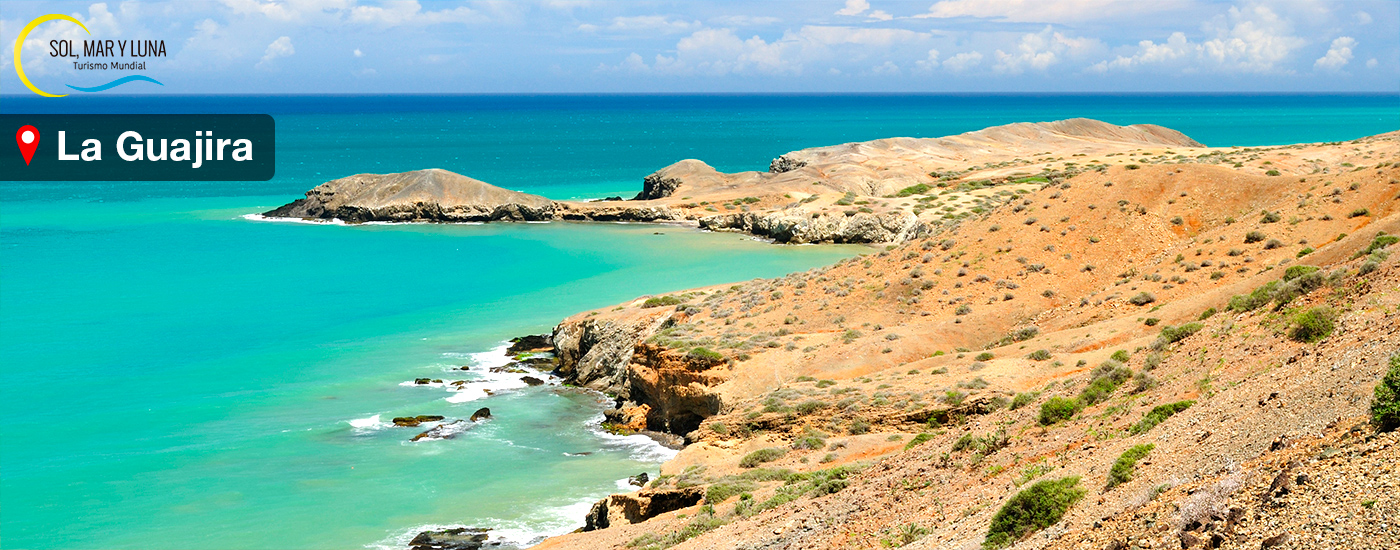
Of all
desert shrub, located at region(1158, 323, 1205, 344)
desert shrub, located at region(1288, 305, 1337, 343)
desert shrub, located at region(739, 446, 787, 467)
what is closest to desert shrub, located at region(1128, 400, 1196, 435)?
desert shrub, located at region(1288, 305, 1337, 343)

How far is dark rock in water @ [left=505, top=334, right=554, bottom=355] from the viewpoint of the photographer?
39281 mm

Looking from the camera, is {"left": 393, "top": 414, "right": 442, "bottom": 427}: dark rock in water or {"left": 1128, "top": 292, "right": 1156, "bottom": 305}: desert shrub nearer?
{"left": 1128, "top": 292, "right": 1156, "bottom": 305}: desert shrub

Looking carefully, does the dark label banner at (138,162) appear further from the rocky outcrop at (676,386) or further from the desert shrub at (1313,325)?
the desert shrub at (1313,325)

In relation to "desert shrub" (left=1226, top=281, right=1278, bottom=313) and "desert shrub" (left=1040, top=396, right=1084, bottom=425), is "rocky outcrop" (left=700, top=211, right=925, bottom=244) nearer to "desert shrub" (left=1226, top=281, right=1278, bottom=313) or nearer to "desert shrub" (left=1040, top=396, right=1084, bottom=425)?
"desert shrub" (left=1226, top=281, right=1278, bottom=313)

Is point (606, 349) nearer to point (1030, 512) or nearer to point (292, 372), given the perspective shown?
point (292, 372)

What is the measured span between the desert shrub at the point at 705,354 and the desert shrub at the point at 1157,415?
14.7m

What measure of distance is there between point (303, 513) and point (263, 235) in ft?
172

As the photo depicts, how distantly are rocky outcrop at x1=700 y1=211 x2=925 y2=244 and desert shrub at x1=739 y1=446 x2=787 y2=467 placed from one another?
41151 millimetres

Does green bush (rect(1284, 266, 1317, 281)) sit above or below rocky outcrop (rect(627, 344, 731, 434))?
above

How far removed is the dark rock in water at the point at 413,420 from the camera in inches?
1206

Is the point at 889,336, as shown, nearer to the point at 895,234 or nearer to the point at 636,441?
the point at 636,441

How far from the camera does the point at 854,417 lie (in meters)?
22.7

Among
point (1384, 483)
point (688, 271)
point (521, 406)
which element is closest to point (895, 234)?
point (688, 271)

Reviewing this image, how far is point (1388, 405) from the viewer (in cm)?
993
